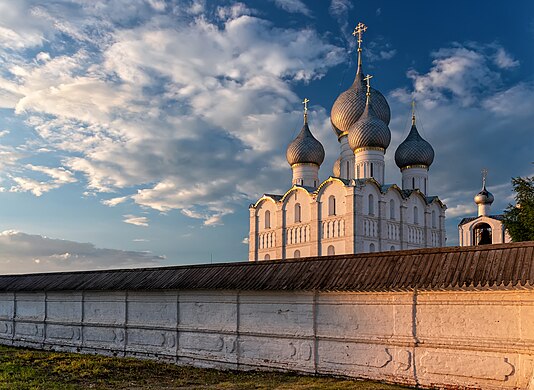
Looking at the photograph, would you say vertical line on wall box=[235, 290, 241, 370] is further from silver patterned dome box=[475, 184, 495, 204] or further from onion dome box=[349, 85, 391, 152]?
silver patterned dome box=[475, 184, 495, 204]

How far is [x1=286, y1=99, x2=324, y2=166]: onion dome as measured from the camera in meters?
43.5

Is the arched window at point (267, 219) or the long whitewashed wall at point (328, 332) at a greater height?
the arched window at point (267, 219)

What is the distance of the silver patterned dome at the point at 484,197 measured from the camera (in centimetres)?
4409

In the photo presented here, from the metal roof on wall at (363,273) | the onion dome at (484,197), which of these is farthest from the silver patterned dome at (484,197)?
the metal roof on wall at (363,273)

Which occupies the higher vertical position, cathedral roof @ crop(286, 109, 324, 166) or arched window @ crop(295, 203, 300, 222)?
cathedral roof @ crop(286, 109, 324, 166)

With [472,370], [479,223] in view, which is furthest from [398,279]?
[479,223]

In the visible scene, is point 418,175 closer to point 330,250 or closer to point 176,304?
point 330,250

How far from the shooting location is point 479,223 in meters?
41.2

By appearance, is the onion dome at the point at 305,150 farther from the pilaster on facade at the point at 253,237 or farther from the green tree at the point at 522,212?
the green tree at the point at 522,212

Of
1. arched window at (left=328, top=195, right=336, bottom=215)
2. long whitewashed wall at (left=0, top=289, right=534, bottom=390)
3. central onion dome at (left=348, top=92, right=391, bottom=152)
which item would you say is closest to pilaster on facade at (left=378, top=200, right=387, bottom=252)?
arched window at (left=328, top=195, right=336, bottom=215)

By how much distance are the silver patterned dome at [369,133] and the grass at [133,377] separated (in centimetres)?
2599

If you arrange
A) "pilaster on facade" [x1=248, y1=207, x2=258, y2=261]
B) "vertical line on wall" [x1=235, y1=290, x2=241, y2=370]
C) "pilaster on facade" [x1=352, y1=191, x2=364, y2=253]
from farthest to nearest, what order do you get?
1. "pilaster on facade" [x1=248, y1=207, x2=258, y2=261]
2. "pilaster on facade" [x1=352, y1=191, x2=364, y2=253]
3. "vertical line on wall" [x1=235, y1=290, x2=241, y2=370]

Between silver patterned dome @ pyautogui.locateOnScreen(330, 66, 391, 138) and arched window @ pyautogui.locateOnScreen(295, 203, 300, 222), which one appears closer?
arched window @ pyautogui.locateOnScreen(295, 203, 300, 222)

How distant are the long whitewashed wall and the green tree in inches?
579
